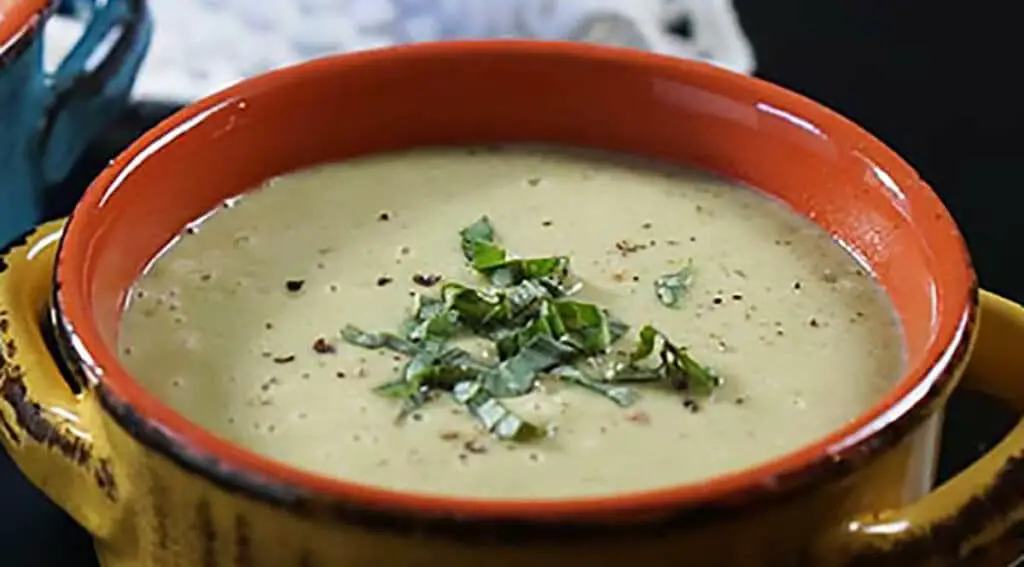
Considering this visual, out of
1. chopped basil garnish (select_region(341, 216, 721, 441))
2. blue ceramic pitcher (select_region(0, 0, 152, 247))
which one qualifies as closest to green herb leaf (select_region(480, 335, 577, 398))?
chopped basil garnish (select_region(341, 216, 721, 441))

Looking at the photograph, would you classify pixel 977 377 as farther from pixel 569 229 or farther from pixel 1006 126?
pixel 1006 126

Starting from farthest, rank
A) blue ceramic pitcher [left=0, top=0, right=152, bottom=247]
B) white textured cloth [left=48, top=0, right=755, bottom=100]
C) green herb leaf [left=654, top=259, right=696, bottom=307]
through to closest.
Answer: white textured cloth [left=48, top=0, right=755, bottom=100] → blue ceramic pitcher [left=0, top=0, right=152, bottom=247] → green herb leaf [left=654, top=259, right=696, bottom=307]

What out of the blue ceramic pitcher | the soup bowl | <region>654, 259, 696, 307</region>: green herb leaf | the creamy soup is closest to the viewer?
the soup bowl

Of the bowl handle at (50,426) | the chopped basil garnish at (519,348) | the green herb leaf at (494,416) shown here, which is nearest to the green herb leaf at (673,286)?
the chopped basil garnish at (519,348)

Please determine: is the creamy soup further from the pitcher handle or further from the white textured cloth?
the white textured cloth

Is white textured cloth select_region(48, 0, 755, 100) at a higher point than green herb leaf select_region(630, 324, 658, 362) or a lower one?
lower

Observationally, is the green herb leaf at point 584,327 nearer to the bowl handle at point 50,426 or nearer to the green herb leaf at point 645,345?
the green herb leaf at point 645,345

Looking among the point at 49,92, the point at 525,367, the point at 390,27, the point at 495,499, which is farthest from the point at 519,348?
the point at 390,27
